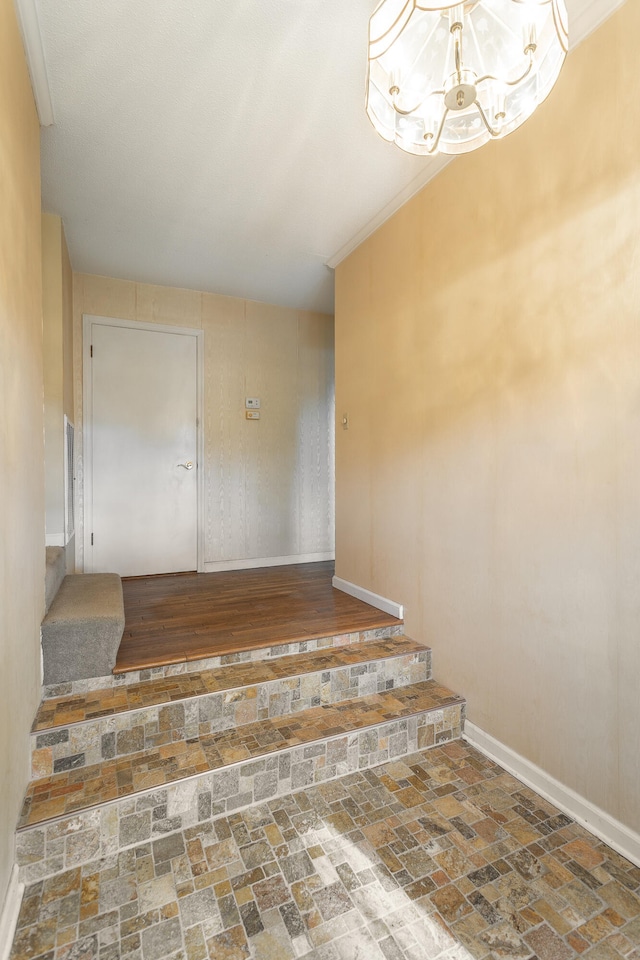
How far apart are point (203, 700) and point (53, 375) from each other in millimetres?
2111

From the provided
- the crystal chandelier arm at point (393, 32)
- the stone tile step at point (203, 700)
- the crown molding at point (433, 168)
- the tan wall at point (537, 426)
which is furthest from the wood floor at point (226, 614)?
the crown molding at point (433, 168)

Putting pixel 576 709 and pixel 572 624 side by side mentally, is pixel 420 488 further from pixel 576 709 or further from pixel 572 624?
pixel 576 709

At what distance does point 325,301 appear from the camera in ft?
14.3

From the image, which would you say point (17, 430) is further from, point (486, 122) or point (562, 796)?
point (562, 796)

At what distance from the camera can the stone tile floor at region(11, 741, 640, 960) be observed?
1.22 metres

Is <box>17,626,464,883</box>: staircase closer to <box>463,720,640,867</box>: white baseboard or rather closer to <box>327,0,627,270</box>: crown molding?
<box>463,720,640,867</box>: white baseboard

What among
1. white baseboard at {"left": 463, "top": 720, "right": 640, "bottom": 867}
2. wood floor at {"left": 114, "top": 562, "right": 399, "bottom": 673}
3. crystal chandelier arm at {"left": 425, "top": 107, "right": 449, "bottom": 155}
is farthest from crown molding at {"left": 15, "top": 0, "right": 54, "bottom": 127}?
white baseboard at {"left": 463, "top": 720, "right": 640, "bottom": 867}

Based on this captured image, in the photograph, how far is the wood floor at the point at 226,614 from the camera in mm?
2329

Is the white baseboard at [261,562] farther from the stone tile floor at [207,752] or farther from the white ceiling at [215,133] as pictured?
the white ceiling at [215,133]

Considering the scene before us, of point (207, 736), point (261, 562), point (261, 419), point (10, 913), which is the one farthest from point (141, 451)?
point (10, 913)

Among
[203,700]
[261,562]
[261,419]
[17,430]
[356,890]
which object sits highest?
[261,419]

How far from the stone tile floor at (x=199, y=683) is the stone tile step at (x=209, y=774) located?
0.58 ft

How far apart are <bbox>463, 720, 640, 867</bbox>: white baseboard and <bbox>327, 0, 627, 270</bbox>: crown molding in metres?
2.67

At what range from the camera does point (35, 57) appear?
1.73 m
